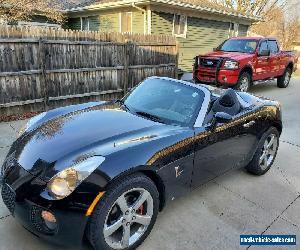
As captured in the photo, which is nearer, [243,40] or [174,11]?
[243,40]

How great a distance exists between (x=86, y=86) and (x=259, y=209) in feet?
19.2

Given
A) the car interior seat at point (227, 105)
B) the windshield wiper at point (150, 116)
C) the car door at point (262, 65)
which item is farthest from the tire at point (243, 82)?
the windshield wiper at point (150, 116)

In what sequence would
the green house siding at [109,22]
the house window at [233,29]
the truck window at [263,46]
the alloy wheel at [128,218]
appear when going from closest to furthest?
1. the alloy wheel at [128,218]
2. the truck window at [263,46]
3. the green house siding at [109,22]
4. the house window at [233,29]

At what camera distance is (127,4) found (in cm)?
1348

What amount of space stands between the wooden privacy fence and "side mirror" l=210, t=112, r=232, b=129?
5.11m

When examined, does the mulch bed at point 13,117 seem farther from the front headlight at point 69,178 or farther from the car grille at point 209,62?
the car grille at point 209,62

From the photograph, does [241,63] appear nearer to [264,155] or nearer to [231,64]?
[231,64]

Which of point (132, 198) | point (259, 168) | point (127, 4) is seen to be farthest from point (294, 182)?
point (127, 4)

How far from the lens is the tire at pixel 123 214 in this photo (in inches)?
96.1

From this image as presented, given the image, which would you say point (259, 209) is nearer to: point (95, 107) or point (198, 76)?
point (95, 107)

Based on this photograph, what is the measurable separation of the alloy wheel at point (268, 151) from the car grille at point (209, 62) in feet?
18.9

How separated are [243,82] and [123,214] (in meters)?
8.60

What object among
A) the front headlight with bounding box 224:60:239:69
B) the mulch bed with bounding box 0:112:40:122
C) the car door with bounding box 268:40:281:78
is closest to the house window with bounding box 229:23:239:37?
the car door with bounding box 268:40:281:78

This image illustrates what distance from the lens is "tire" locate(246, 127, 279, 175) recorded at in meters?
4.43
